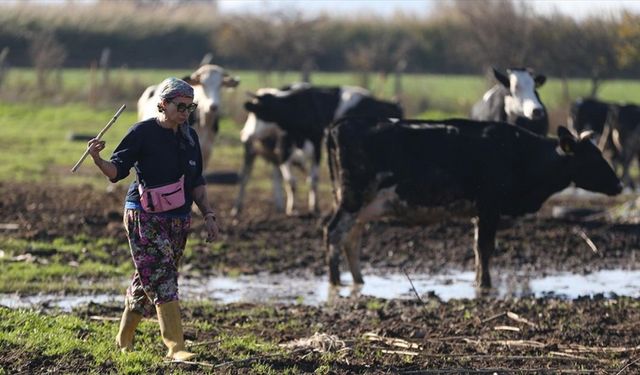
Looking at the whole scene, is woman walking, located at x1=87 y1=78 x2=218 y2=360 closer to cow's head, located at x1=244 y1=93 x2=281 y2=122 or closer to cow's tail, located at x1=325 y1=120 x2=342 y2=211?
cow's tail, located at x1=325 y1=120 x2=342 y2=211

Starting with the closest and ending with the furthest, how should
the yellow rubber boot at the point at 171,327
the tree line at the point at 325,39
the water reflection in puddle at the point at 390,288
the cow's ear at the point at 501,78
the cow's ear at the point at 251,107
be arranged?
the yellow rubber boot at the point at 171,327, the water reflection in puddle at the point at 390,288, the cow's ear at the point at 501,78, the cow's ear at the point at 251,107, the tree line at the point at 325,39

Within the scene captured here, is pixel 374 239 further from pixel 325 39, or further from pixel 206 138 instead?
pixel 325 39

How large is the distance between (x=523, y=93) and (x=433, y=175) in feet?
10.2

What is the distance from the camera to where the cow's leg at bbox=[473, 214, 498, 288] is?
1470 centimetres

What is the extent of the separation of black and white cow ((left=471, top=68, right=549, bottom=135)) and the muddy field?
1501 millimetres

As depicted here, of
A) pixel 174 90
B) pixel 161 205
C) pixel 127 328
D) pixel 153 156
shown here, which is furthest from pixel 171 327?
pixel 174 90

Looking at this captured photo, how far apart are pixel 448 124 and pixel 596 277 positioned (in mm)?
2420

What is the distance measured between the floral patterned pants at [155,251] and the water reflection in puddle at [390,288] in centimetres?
342

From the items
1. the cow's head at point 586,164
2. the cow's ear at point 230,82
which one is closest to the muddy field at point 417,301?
the cow's head at point 586,164

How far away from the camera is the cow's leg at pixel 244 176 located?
20.7 meters

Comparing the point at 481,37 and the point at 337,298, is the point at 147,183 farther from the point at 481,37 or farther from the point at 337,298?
the point at 481,37

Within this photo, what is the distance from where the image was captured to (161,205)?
929 cm

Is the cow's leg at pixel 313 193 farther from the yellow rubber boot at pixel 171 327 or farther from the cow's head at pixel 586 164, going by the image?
the yellow rubber boot at pixel 171 327

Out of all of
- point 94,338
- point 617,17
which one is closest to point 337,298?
point 94,338
